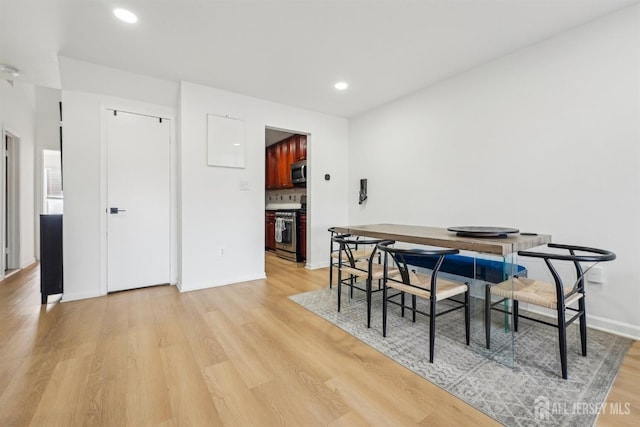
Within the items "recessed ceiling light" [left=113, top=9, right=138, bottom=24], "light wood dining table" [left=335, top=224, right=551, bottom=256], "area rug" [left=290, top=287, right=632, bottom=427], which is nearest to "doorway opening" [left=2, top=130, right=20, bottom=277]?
"recessed ceiling light" [left=113, top=9, right=138, bottom=24]

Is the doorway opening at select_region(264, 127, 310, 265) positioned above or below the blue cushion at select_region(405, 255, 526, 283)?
above

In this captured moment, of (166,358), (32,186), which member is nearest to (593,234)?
(166,358)

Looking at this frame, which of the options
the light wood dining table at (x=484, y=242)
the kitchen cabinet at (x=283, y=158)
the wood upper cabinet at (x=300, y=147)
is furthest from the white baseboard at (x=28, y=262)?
the light wood dining table at (x=484, y=242)

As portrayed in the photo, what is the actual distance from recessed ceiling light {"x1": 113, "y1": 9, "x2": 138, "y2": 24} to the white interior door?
1223 mm

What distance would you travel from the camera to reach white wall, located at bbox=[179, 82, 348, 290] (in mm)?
3252

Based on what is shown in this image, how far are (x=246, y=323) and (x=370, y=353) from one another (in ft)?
3.51

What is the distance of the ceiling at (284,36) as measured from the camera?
2.05m

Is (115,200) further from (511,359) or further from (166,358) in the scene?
(511,359)

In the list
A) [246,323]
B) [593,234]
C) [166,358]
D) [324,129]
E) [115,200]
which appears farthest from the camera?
[324,129]

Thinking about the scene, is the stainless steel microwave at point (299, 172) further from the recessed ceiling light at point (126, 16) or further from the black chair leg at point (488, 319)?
the black chair leg at point (488, 319)

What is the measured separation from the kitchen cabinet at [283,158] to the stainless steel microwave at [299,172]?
0.09 meters

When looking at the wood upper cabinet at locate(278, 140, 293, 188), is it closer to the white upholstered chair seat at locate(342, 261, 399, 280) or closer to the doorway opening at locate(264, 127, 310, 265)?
the doorway opening at locate(264, 127, 310, 265)

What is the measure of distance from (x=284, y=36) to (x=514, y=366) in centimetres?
295

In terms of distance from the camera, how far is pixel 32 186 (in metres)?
4.65
